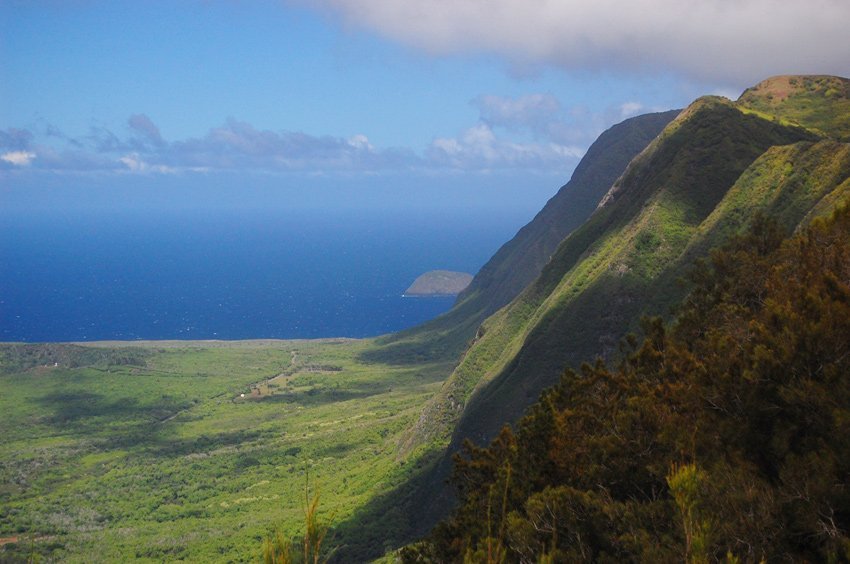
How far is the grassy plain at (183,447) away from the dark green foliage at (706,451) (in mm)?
25595

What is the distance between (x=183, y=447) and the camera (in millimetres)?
128750

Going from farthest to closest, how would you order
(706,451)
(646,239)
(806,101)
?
(806,101) < (646,239) < (706,451)

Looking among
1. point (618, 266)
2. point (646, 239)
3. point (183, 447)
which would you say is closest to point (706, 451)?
point (618, 266)

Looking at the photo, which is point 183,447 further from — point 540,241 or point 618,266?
point 540,241

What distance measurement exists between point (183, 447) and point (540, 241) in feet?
302

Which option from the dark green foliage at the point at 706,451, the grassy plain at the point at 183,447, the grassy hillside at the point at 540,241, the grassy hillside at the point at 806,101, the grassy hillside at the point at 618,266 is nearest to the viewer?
the dark green foliage at the point at 706,451

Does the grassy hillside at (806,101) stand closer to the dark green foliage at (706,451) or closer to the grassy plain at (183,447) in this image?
the grassy plain at (183,447)

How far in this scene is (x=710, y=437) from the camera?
76.4 feet

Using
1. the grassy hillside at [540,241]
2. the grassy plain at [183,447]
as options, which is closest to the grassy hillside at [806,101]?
the grassy hillside at [540,241]

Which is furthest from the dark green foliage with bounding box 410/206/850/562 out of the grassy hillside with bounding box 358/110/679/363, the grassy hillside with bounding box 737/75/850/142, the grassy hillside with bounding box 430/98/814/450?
the grassy hillside with bounding box 358/110/679/363

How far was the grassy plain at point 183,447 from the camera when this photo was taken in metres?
88.4

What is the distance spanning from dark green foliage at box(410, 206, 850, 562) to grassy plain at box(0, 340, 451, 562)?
84.0 ft

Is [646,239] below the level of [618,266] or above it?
above

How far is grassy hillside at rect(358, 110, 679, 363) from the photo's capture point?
174250mm
